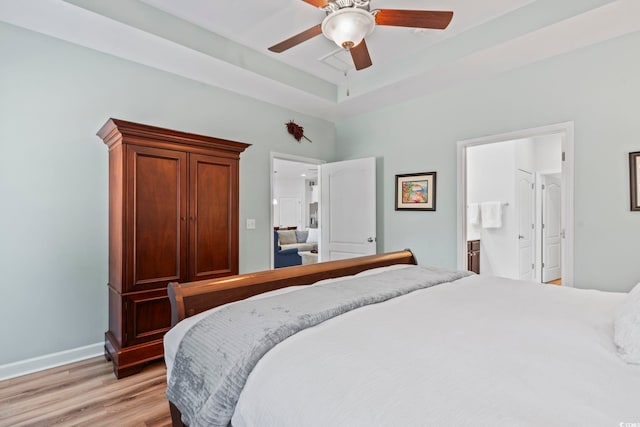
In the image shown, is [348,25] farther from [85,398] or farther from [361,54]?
[85,398]

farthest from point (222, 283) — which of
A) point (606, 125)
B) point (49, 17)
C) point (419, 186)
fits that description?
point (606, 125)

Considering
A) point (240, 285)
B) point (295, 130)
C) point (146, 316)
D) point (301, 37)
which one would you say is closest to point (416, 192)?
point (295, 130)

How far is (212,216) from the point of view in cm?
Result: 296

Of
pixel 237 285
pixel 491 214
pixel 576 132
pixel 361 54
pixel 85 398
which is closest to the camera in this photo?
pixel 237 285

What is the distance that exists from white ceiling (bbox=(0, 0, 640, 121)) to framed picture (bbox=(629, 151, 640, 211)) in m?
0.99

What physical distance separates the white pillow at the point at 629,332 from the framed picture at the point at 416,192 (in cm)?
262

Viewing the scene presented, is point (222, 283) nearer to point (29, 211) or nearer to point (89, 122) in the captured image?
point (29, 211)

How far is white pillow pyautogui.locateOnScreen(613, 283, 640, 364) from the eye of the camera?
3.07 feet

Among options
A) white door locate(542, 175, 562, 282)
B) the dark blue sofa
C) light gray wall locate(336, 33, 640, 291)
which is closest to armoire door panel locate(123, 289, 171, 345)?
light gray wall locate(336, 33, 640, 291)

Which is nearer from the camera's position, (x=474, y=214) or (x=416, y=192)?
(x=416, y=192)


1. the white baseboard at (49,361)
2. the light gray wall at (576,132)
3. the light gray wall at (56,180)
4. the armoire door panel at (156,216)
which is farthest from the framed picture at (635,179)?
the white baseboard at (49,361)

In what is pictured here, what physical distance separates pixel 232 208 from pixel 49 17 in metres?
1.94

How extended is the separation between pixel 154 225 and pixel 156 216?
0.24 feet

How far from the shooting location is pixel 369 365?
91 cm
